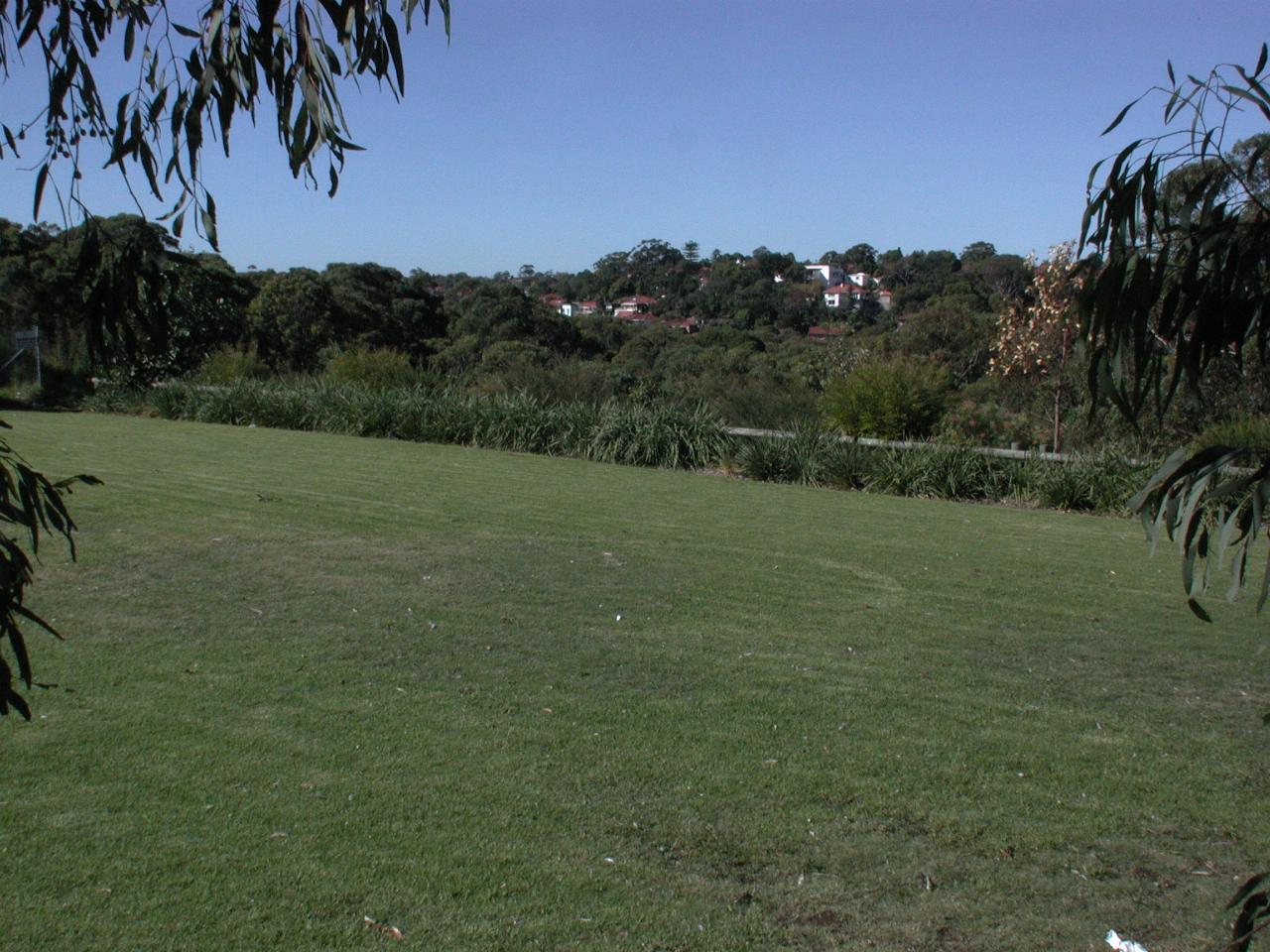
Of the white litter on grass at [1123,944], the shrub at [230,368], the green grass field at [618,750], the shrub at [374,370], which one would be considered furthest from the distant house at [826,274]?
the white litter on grass at [1123,944]

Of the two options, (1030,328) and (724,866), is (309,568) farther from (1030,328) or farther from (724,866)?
(1030,328)

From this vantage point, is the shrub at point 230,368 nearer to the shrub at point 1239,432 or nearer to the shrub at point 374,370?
the shrub at point 374,370

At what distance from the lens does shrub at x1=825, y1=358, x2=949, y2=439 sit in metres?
18.0

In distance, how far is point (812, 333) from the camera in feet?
149

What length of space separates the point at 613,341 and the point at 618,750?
40.1 metres

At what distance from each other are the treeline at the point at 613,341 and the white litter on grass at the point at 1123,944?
1796 millimetres

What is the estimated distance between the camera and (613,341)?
45.2 m

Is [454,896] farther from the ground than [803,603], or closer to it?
closer to it

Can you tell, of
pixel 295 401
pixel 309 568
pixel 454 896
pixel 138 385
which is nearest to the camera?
pixel 454 896

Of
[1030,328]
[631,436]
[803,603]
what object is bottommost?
[803,603]

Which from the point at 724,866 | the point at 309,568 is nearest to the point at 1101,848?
the point at 724,866

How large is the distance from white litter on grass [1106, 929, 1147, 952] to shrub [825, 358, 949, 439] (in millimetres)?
14202

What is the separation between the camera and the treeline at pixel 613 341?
5.09 meters

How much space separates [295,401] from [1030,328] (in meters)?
13.5
